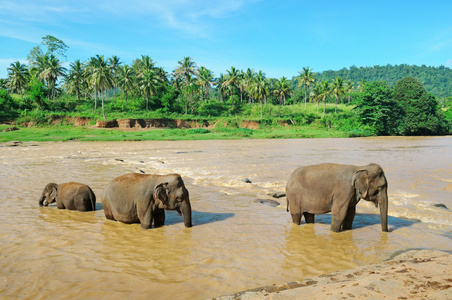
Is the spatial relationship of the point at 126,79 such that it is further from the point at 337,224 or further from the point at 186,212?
the point at 337,224

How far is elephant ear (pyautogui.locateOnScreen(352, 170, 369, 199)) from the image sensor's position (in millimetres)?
6656

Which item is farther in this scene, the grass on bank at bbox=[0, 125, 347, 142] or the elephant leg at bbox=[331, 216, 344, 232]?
the grass on bank at bbox=[0, 125, 347, 142]

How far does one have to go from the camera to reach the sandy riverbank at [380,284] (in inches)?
138

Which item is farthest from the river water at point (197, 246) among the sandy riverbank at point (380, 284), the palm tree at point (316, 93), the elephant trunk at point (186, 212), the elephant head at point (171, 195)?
the palm tree at point (316, 93)

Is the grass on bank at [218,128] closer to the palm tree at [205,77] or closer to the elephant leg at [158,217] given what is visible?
the palm tree at [205,77]

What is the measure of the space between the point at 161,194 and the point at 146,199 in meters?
0.45

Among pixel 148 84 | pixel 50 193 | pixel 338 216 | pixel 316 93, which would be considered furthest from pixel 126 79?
pixel 338 216

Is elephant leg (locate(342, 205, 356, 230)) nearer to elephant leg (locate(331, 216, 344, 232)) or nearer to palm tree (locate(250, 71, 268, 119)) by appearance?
elephant leg (locate(331, 216, 344, 232))

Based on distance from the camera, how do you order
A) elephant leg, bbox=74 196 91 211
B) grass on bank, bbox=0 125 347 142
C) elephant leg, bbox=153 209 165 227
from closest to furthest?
1. elephant leg, bbox=153 209 165 227
2. elephant leg, bbox=74 196 91 211
3. grass on bank, bbox=0 125 347 142

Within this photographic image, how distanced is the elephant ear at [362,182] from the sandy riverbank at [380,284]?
178 cm

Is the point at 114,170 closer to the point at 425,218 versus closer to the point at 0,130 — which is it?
the point at 425,218

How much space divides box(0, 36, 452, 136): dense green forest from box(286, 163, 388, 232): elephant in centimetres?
5110

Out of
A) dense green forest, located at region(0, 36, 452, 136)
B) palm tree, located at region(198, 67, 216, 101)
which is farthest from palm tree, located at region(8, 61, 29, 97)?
palm tree, located at region(198, 67, 216, 101)

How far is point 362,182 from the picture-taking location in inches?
262
